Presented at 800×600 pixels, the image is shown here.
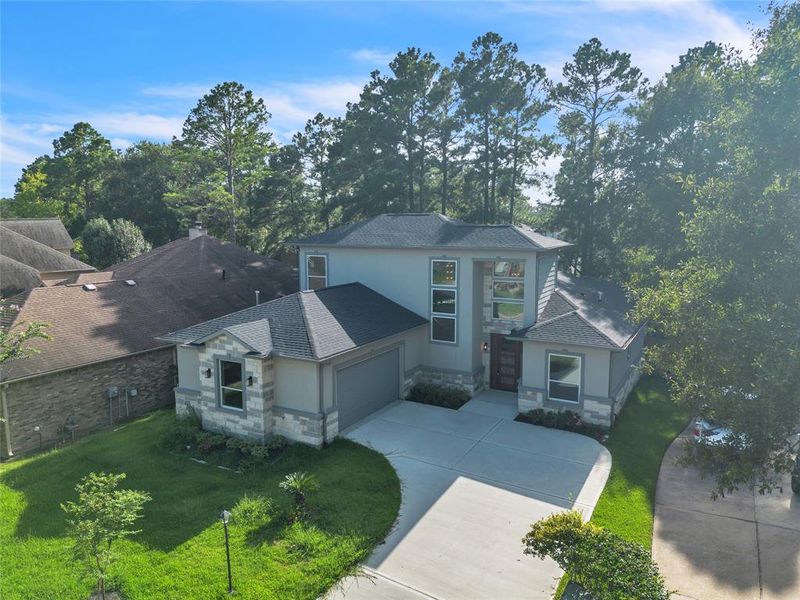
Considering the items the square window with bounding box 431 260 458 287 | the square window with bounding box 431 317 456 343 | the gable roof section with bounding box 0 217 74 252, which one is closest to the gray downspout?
the square window with bounding box 431 317 456 343

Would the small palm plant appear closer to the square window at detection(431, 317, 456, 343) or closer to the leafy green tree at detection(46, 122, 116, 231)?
the square window at detection(431, 317, 456, 343)

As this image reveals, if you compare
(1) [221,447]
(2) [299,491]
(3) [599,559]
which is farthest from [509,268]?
(3) [599,559]

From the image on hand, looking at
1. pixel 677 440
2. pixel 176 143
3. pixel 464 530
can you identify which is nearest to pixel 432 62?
pixel 176 143

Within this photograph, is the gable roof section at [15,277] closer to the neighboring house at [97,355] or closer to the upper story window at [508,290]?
the neighboring house at [97,355]

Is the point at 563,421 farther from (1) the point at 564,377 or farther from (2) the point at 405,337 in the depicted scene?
(2) the point at 405,337

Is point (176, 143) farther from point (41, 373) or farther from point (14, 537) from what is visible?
point (14, 537)

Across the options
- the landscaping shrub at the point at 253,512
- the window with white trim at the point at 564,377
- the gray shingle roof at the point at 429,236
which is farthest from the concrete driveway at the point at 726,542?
the gray shingle roof at the point at 429,236
